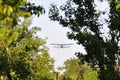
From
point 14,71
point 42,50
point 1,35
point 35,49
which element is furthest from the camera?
point 42,50

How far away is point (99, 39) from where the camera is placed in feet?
97.6

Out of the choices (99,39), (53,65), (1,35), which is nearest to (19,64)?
(99,39)

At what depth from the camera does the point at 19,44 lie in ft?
141

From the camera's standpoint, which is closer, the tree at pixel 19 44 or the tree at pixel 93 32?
the tree at pixel 19 44

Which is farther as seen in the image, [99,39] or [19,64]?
[19,64]

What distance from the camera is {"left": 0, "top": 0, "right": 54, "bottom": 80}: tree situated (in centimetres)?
446

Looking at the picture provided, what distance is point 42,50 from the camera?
53.8 meters

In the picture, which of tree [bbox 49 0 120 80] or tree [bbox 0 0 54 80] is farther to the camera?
tree [bbox 49 0 120 80]

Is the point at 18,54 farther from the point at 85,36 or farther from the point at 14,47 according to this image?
the point at 85,36

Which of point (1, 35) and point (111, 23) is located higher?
point (111, 23)

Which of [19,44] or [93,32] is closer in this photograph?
[93,32]

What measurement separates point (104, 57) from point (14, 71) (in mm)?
11057

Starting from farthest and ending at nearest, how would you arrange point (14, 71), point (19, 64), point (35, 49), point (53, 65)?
point (53, 65)
point (35, 49)
point (19, 64)
point (14, 71)

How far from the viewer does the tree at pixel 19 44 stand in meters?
4.46
